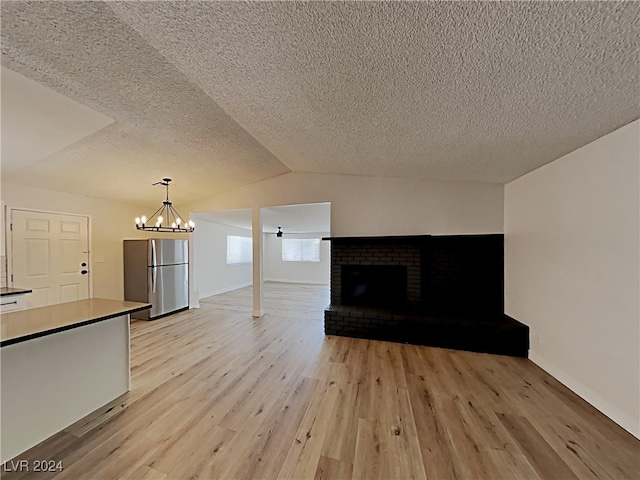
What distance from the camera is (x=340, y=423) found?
6.37 feet

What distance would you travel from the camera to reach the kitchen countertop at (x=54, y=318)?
59.2 inches

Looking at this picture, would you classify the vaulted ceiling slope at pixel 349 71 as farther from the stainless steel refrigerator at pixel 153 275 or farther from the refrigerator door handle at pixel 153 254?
the stainless steel refrigerator at pixel 153 275

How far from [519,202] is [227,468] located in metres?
4.04

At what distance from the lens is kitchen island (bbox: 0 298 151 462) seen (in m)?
1.61

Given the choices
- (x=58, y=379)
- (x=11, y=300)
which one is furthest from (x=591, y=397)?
(x=11, y=300)

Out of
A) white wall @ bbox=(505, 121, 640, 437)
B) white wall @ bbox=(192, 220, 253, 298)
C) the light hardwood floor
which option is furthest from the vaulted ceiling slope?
white wall @ bbox=(192, 220, 253, 298)

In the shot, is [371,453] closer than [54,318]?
Yes

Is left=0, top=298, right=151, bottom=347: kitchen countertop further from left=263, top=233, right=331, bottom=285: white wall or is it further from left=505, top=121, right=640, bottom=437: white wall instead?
left=263, top=233, right=331, bottom=285: white wall

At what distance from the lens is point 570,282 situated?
2.40m

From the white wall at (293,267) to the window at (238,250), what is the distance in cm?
102

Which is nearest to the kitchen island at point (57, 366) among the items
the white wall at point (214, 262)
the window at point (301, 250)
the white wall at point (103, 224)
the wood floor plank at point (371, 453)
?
the wood floor plank at point (371, 453)

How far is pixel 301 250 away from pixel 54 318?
830 centimetres

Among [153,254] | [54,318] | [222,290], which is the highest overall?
[153,254]

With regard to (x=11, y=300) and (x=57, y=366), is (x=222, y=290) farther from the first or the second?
(x=57, y=366)
